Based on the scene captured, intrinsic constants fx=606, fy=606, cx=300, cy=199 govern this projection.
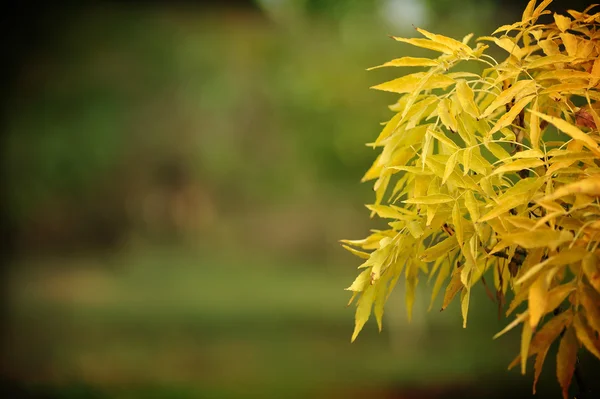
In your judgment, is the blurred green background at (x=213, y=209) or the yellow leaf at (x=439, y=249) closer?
the yellow leaf at (x=439, y=249)

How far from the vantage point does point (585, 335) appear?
0.63 metres

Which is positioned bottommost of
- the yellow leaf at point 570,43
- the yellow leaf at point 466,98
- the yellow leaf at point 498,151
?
the yellow leaf at point 498,151

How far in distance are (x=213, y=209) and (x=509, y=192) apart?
691cm

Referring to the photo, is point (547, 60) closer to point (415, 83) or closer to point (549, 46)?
point (549, 46)

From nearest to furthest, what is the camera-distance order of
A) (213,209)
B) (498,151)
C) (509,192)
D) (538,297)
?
(538,297)
(509,192)
(498,151)
(213,209)

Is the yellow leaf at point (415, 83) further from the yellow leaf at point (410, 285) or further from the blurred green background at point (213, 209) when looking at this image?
the blurred green background at point (213, 209)

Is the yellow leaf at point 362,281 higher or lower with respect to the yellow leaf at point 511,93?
lower

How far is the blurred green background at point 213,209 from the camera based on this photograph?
3.76 m

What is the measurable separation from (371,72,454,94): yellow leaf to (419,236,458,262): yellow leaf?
206 millimetres

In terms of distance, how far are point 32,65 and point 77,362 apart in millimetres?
3931

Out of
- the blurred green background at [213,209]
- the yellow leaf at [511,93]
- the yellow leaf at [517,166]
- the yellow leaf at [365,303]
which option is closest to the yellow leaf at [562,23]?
the yellow leaf at [511,93]

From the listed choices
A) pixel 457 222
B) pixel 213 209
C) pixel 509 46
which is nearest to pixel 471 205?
pixel 457 222

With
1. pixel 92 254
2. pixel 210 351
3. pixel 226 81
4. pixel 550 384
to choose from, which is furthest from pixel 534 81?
pixel 92 254

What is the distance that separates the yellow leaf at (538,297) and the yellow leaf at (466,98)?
0.81ft
